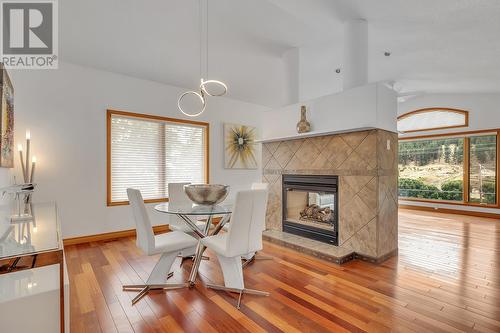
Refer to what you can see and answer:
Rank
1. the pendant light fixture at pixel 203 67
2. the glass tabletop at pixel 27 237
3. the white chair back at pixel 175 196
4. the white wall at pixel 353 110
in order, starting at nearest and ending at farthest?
the glass tabletop at pixel 27 237 < the pendant light fixture at pixel 203 67 < the white wall at pixel 353 110 < the white chair back at pixel 175 196

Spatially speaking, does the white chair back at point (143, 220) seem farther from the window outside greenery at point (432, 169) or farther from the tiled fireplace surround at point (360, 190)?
the window outside greenery at point (432, 169)

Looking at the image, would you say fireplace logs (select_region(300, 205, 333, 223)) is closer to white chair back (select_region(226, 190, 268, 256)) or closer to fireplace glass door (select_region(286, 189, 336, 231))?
fireplace glass door (select_region(286, 189, 336, 231))

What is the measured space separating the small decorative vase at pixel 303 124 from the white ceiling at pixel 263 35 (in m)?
0.65

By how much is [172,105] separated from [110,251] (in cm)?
273

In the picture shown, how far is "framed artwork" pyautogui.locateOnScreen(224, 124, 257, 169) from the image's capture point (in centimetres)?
545

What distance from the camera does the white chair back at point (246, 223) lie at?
2.09 metres

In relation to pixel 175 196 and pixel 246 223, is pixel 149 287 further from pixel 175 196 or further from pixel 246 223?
pixel 175 196

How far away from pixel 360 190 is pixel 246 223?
1692mm

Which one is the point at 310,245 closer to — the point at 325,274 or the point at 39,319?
the point at 325,274

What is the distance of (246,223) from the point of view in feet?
7.09

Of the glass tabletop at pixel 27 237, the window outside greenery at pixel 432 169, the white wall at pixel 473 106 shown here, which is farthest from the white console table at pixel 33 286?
the window outside greenery at pixel 432 169

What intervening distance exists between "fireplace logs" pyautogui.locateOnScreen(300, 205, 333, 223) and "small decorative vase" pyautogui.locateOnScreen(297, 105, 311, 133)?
1.24 meters

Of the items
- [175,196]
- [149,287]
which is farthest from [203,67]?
[149,287]

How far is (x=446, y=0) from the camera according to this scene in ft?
7.80
